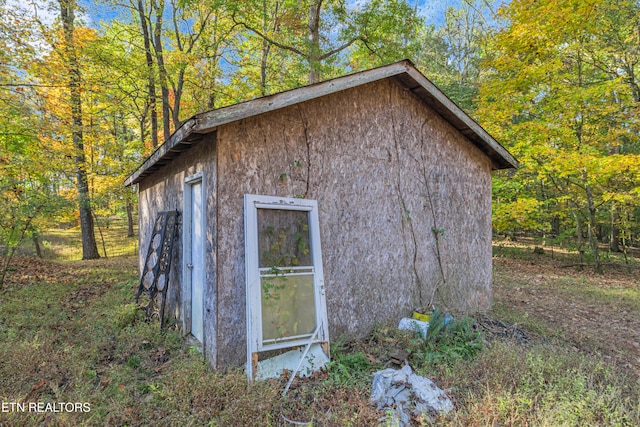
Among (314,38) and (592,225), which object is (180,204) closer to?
(314,38)

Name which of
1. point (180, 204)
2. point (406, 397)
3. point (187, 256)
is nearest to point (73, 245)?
point (180, 204)

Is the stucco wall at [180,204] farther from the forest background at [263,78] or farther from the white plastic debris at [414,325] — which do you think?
the white plastic debris at [414,325]

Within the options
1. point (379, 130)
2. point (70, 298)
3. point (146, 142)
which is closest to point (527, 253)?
point (379, 130)

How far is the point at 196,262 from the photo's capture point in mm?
4902

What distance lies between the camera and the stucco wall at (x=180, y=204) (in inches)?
157

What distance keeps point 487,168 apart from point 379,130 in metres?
3.03

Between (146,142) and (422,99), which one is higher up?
(146,142)

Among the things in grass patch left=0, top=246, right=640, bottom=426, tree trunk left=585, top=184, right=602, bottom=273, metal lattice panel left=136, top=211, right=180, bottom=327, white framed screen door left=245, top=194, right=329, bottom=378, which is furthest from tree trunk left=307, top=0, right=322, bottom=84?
tree trunk left=585, top=184, right=602, bottom=273

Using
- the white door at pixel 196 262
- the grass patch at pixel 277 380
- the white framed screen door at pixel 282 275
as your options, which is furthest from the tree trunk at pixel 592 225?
the white door at pixel 196 262

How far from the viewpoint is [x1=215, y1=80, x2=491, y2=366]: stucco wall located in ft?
13.2

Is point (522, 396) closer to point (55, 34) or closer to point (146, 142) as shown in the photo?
point (55, 34)

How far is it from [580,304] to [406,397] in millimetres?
6673

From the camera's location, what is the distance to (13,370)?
3625mm

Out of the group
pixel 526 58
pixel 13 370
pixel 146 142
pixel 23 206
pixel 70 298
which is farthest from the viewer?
pixel 146 142
